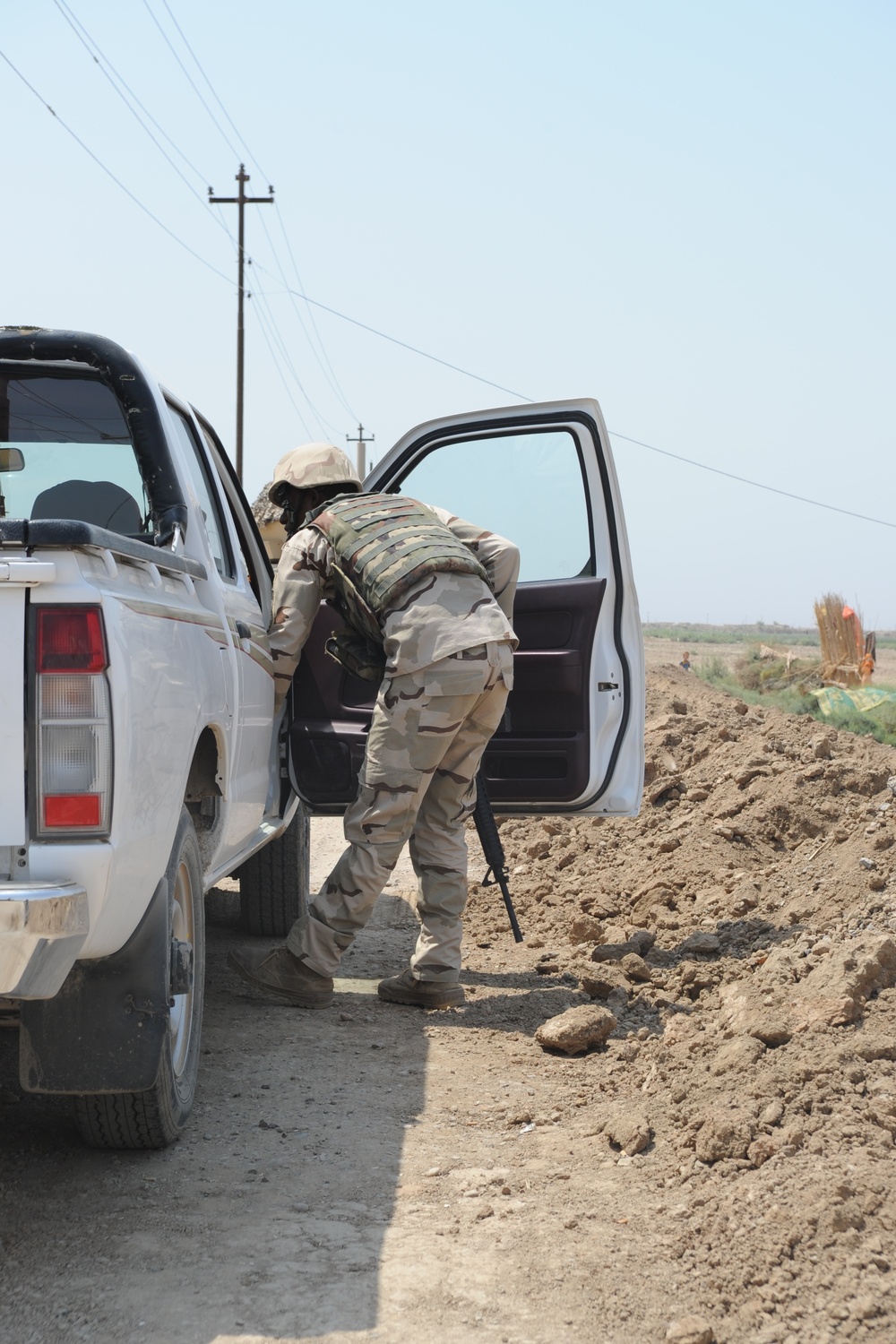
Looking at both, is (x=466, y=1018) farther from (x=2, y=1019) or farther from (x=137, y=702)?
(x=137, y=702)

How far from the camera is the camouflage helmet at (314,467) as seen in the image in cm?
518

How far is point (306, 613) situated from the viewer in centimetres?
482

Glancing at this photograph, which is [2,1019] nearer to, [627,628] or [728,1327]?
[728,1327]

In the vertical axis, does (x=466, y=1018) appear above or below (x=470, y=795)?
below

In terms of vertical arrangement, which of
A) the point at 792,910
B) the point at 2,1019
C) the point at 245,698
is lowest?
the point at 792,910

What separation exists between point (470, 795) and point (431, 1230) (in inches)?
89.2

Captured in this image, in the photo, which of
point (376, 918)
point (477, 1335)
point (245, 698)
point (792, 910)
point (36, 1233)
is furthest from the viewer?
point (376, 918)

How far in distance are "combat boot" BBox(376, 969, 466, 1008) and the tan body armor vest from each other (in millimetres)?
1203

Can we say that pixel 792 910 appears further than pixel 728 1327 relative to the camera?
Yes

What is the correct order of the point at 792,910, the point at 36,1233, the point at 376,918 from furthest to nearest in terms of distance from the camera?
the point at 376,918, the point at 792,910, the point at 36,1233

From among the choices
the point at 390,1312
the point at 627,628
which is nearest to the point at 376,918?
the point at 627,628

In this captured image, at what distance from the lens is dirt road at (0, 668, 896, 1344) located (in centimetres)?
270

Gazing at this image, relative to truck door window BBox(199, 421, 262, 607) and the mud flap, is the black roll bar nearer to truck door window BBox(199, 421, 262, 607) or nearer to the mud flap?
truck door window BBox(199, 421, 262, 607)

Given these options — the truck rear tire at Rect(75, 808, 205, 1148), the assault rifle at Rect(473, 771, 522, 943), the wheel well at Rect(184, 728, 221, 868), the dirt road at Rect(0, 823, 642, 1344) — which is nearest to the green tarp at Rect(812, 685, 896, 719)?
the assault rifle at Rect(473, 771, 522, 943)
